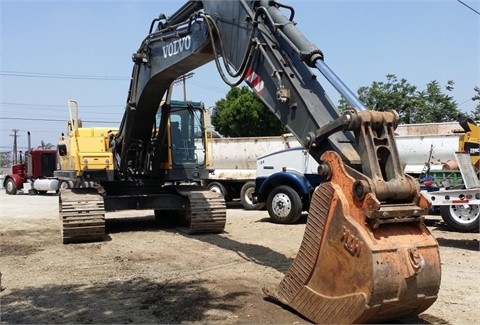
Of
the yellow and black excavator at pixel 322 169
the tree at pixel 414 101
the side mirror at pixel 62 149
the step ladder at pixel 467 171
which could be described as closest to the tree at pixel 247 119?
the tree at pixel 414 101

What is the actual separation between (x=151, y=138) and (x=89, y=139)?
129 cm

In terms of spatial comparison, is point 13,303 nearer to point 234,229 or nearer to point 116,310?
point 116,310

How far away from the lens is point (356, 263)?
4512 mm

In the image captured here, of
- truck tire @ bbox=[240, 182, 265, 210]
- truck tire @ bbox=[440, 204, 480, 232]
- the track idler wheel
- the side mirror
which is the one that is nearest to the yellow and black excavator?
the track idler wheel

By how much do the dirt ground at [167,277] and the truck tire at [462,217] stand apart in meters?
0.22

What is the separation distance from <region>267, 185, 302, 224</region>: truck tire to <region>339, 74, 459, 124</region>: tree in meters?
22.0

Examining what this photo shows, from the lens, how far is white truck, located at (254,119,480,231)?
9984 mm

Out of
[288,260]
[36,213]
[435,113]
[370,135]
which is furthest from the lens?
[435,113]

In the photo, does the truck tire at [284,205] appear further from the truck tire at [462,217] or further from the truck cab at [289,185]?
the truck tire at [462,217]

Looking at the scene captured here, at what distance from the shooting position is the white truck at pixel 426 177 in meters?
9.98

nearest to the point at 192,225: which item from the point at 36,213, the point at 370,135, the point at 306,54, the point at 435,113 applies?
the point at 306,54

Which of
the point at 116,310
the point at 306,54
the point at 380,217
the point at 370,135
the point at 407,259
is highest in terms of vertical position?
the point at 306,54

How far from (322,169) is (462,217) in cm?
686

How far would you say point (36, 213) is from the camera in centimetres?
1659
